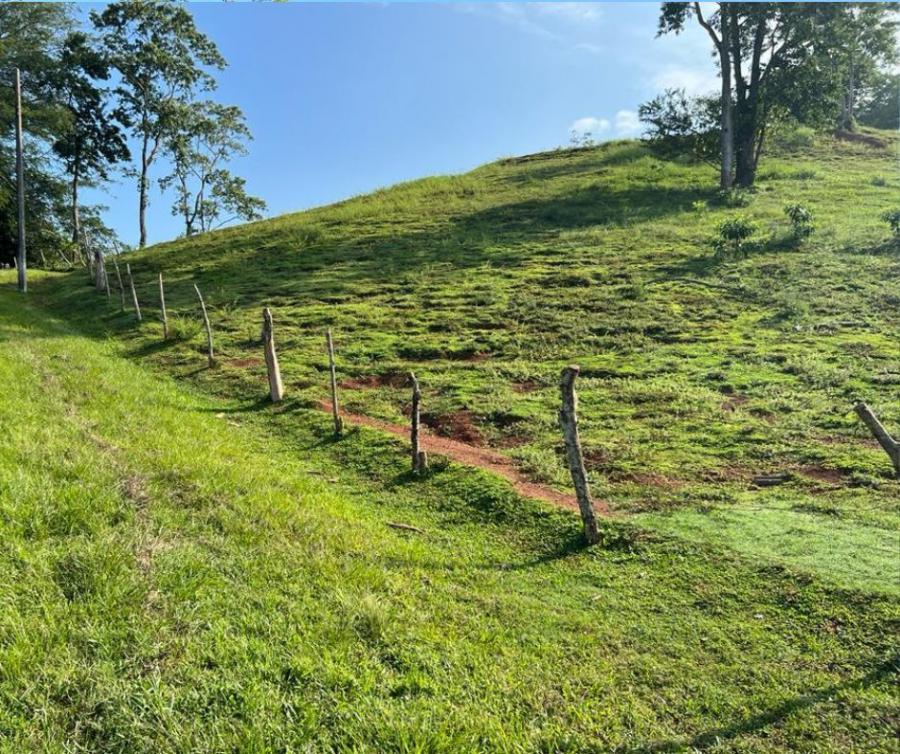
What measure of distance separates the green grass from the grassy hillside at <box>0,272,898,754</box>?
2 centimetres

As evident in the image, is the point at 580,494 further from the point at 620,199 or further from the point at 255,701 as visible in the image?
the point at 620,199

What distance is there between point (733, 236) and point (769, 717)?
2173 centimetres

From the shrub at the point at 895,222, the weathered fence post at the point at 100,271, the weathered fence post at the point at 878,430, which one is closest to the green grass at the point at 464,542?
the weathered fence post at the point at 878,430

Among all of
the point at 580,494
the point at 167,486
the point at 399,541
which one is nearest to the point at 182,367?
the point at 167,486

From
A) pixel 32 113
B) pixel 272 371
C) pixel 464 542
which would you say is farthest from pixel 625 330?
pixel 32 113

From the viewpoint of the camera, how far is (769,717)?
182 inches

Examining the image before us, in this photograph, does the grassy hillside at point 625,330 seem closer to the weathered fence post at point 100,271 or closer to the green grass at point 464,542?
the green grass at point 464,542

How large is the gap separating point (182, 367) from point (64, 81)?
3490cm

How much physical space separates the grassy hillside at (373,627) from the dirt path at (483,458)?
514mm

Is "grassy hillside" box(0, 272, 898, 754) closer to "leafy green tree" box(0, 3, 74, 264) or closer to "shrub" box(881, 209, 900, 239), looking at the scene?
"shrub" box(881, 209, 900, 239)

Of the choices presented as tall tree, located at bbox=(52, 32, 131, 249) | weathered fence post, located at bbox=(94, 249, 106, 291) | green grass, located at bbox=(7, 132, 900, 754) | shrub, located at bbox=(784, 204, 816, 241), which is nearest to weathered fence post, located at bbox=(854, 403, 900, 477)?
green grass, located at bbox=(7, 132, 900, 754)

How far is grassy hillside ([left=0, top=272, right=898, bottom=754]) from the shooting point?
13.2ft

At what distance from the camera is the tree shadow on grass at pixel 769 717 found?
14.2 ft

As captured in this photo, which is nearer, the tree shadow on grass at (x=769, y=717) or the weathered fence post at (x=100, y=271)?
the tree shadow on grass at (x=769, y=717)
